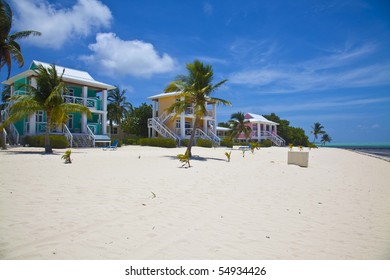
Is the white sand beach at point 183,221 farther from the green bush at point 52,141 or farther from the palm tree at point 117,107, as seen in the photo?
the palm tree at point 117,107

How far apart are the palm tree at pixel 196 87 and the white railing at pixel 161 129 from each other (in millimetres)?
13437

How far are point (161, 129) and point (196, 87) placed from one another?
50.9ft

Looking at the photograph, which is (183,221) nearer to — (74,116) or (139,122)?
(74,116)

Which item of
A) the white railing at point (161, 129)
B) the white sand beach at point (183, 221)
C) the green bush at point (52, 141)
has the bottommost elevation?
the white sand beach at point (183, 221)

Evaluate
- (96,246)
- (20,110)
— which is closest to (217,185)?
(96,246)

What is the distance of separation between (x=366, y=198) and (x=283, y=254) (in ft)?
15.2

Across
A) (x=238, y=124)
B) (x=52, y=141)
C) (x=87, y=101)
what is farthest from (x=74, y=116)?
(x=238, y=124)

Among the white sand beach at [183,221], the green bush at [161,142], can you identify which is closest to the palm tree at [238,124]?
the green bush at [161,142]

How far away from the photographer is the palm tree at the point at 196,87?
15852 mm

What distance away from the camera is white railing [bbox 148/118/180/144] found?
29672 mm

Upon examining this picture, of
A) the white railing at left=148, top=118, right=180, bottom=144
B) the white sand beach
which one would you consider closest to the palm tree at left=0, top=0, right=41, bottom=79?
the white sand beach

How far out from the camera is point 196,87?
15992 mm

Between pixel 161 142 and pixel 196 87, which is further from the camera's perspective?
pixel 161 142

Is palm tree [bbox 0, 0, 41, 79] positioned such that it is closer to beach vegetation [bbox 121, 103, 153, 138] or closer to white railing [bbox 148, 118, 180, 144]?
white railing [bbox 148, 118, 180, 144]
